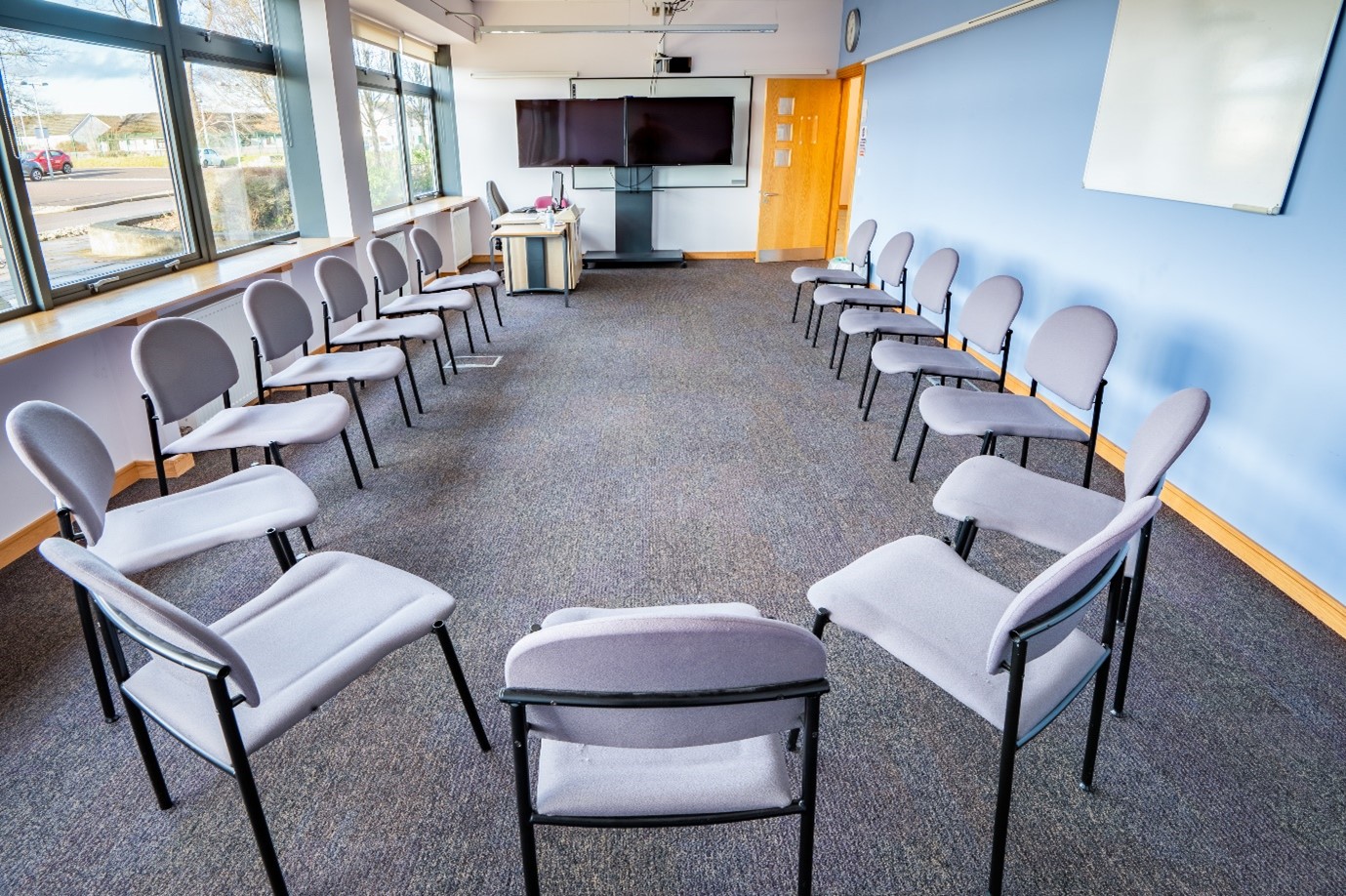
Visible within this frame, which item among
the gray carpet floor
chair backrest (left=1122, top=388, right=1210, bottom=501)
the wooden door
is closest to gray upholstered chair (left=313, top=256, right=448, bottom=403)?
the gray carpet floor

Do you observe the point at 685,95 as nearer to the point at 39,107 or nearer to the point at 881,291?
the point at 881,291

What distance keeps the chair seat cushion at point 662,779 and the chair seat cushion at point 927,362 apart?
241cm

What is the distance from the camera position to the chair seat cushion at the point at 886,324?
419 cm

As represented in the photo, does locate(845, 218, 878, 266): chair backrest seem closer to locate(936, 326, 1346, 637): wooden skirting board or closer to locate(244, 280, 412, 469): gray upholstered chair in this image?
locate(936, 326, 1346, 637): wooden skirting board

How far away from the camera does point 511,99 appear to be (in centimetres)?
870

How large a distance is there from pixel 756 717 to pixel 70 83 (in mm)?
4084

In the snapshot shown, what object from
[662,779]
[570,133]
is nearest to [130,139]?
[662,779]

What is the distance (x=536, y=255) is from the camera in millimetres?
7043

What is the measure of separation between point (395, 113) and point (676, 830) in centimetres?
743

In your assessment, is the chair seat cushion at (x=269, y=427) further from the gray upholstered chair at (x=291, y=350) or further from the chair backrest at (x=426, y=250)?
the chair backrest at (x=426, y=250)

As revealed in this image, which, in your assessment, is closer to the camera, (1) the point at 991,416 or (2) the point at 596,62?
(1) the point at 991,416

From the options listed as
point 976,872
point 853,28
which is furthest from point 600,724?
point 853,28

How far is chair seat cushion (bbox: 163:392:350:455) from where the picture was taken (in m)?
2.63

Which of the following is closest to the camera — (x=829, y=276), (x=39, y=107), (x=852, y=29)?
(x=39, y=107)
